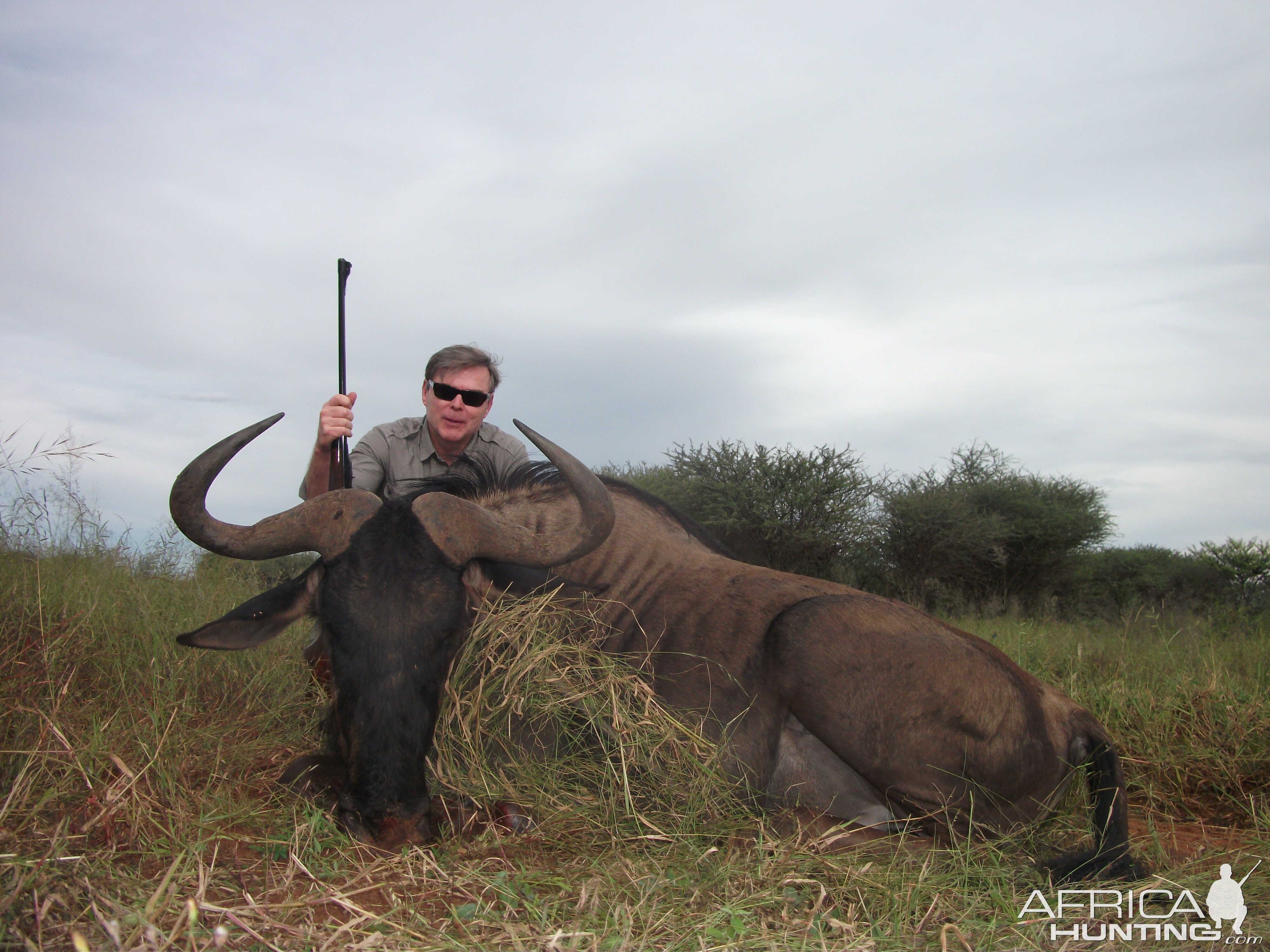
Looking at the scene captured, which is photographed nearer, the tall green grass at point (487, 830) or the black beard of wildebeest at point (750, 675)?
the tall green grass at point (487, 830)

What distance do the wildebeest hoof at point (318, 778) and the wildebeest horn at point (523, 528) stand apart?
87 centimetres

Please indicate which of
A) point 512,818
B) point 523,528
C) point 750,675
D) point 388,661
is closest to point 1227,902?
point 750,675

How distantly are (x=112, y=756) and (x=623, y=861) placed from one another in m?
1.68

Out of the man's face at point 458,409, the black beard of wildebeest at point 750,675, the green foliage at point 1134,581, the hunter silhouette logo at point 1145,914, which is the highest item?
the man's face at point 458,409

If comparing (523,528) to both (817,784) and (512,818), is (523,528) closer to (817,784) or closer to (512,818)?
(512,818)

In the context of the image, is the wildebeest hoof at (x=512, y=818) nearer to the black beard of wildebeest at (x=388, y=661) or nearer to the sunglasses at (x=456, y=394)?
the black beard of wildebeest at (x=388, y=661)

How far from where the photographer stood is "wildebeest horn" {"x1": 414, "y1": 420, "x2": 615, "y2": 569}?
3.34m

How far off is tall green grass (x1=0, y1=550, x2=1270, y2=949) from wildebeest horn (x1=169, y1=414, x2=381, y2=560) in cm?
63

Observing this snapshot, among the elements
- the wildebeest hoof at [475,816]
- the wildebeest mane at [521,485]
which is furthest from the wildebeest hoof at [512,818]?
the wildebeest mane at [521,485]

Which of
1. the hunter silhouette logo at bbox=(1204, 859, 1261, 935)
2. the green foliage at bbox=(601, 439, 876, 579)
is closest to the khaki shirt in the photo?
the hunter silhouette logo at bbox=(1204, 859, 1261, 935)

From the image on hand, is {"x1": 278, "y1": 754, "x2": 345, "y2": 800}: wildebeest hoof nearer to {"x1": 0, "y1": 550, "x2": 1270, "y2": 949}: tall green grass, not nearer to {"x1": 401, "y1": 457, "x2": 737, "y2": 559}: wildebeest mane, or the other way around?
{"x1": 0, "y1": 550, "x2": 1270, "y2": 949}: tall green grass

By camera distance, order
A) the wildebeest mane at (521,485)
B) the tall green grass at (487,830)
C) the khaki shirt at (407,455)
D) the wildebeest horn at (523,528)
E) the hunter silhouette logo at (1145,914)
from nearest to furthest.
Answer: the tall green grass at (487,830), the hunter silhouette logo at (1145,914), the wildebeest horn at (523,528), the wildebeest mane at (521,485), the khaki shirt at (407,455)

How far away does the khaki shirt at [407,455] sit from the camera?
5.13 meters

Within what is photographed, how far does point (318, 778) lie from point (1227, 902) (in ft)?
10.1
